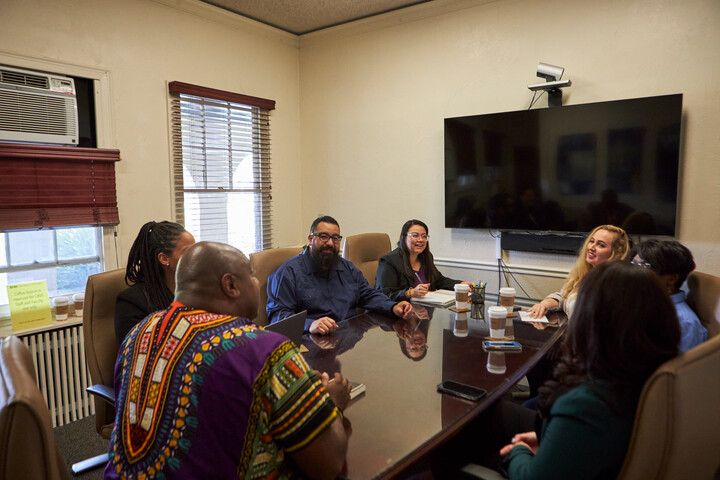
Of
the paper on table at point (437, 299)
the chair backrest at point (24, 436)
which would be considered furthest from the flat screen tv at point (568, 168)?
the chair backrest at point (24, 436)

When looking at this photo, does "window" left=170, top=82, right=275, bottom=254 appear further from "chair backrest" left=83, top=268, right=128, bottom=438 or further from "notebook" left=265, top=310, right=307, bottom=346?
"notebook" left=265, top=310, right=307, bottom=346

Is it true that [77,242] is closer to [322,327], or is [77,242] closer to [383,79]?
[322,327]

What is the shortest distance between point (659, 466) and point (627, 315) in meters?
0.29

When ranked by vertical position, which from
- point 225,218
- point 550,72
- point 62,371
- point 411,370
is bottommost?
point 62,371

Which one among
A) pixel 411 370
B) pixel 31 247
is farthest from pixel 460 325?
pixel 31 247

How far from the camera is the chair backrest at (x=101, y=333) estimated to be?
73.2 inches

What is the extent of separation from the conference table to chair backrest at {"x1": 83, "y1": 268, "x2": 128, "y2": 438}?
0.77 m

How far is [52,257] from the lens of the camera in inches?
120

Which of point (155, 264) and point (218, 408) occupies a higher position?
point (155, 264)

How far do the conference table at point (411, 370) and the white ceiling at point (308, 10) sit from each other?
104 inches

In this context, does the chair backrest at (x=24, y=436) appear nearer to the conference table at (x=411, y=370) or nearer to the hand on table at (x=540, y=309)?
the conference table at (x=411, y=370)

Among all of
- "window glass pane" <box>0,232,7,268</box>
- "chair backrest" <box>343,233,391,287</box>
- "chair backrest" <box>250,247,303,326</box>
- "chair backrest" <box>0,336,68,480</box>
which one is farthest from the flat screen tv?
"chair backrest" <box>0,336,68,480</box>

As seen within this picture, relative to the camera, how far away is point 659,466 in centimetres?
94

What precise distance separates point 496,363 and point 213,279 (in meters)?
1.08
